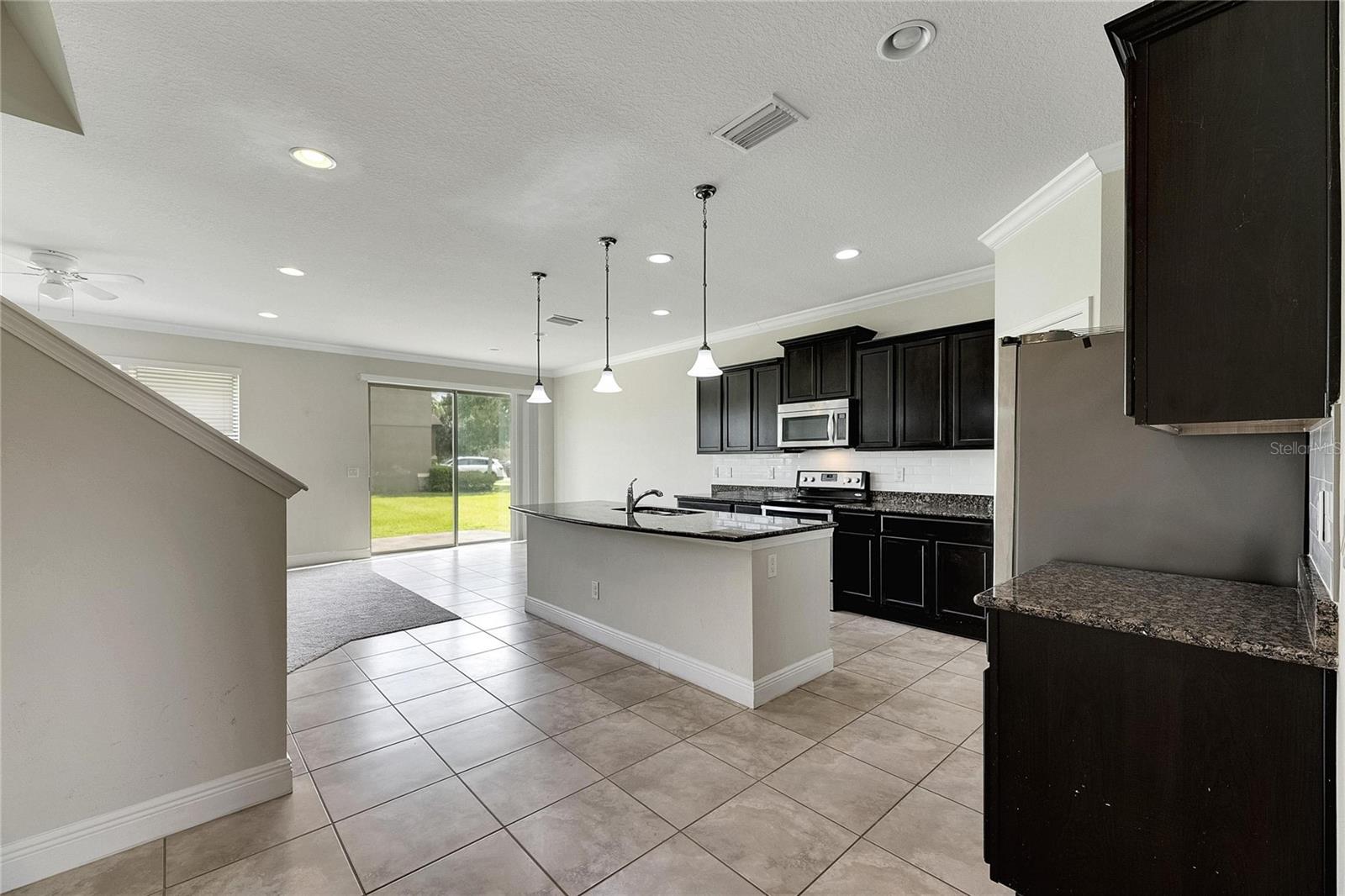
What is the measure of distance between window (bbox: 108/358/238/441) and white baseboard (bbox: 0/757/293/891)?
194 inches

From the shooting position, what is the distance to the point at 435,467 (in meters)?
7.78

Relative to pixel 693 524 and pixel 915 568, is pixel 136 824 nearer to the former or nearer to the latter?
pixel 693 524

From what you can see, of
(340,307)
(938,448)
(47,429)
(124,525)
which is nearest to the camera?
(47,429)

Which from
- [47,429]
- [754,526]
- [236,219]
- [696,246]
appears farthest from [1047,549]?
[236,219]

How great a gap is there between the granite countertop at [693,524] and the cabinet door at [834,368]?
1761 millimetres

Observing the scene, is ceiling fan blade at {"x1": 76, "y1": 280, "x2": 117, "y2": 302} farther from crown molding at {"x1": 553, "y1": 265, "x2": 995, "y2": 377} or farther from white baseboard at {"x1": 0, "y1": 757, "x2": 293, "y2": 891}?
crown molding at {"x1": 553, "y1": 265, "x2": 995, "y2": 377}

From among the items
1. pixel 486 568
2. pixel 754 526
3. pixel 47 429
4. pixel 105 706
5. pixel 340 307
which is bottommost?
pixel 486 568

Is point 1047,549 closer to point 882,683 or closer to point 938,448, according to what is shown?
point 882,683

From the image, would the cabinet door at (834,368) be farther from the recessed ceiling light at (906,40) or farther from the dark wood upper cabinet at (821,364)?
the recessed ceiling light at (906,40)

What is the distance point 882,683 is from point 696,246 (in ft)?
9.40

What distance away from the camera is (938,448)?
14.2 feet

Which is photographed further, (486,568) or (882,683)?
(486,568)

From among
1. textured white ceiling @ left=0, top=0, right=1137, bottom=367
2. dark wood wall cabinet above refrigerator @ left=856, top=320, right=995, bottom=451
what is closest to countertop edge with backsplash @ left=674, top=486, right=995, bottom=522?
dark wood wall cabinet above refrigerator @ left=856, top=320, right=995, bottom=451

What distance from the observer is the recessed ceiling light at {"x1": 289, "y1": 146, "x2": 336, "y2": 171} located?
252cm
